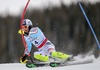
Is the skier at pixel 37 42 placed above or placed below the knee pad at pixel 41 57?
above

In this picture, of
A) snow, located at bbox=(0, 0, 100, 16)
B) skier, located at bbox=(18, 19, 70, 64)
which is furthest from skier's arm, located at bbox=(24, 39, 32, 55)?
snow, located at bbox=(0, 0, 100, 16)

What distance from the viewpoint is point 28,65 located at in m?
9.52

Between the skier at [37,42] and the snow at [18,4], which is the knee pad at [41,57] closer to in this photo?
the skier at [37,42]

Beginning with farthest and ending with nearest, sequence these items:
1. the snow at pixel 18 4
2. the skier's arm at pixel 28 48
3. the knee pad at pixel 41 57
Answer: the snow at pixel 18 4, the skier's arm at pixel 28 48, the knee pad at pixel 41 57

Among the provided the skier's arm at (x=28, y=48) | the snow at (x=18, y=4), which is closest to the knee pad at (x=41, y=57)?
the skier's arm at (x=28, y=48)

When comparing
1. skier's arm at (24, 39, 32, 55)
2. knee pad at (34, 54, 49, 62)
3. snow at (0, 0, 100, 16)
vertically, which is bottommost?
knee pad at (34, 54, 49, 62)

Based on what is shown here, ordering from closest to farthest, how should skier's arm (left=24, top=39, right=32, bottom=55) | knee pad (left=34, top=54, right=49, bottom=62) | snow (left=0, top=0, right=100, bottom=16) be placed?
1. knee pad (left=34, top=54, right=49, bottom=62)
2. skier's arm (left=24, top=39, right=32, bottom=55)
3. snow (left=0, top=0, right=100, bottom=16)

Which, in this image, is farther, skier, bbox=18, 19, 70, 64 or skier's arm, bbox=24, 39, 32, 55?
skier's arm, bbox=24, 39, 32, 55

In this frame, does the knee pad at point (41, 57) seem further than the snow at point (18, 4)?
No

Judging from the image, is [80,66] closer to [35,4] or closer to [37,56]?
[37,56]

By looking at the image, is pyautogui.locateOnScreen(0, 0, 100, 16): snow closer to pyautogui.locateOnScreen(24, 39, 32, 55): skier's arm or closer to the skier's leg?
pyautogui.locateOnScreen(24, 39, 32, 55): skier's arm

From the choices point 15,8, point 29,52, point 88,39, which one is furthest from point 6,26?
point 29,52

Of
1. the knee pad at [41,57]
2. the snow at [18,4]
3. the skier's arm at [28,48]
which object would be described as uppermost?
the snow at [18,4]

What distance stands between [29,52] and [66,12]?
2.96 metres
